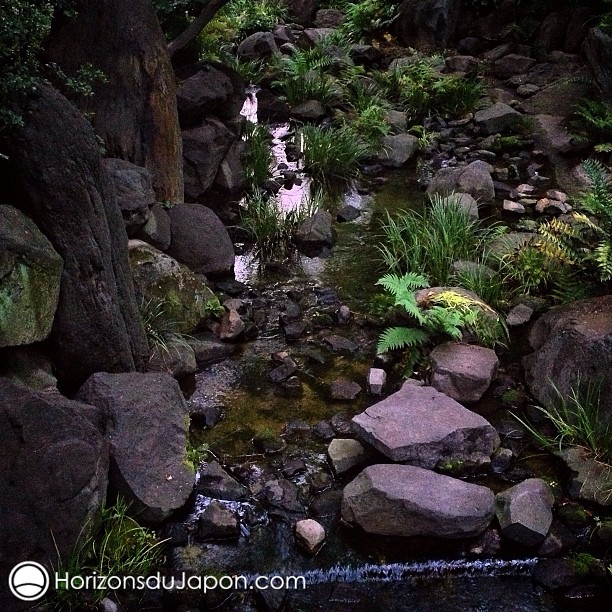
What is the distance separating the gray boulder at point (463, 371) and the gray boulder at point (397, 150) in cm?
505

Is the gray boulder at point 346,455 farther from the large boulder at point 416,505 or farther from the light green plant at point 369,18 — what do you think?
the light green plant at point 369,18

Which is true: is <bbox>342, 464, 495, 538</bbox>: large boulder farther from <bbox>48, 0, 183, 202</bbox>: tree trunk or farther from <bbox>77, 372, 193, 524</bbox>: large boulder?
<bbox>48, 0, 183, 202</bbox>: tree trunk

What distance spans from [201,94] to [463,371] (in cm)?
478

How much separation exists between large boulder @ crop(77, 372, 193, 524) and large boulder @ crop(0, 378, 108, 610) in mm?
308

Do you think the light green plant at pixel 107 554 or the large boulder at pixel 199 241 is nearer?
the light green plant at pixel 107 554

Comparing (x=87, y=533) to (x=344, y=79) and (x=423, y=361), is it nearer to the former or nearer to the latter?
(x=423, y=361)

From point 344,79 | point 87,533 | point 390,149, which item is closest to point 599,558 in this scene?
point 87,533

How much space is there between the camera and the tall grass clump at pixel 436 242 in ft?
23.2

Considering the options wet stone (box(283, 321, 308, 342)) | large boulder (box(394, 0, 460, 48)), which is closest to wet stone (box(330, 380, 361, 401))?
wet stone (box(283, 321, 308, 342))

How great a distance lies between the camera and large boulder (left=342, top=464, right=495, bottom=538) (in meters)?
4.25

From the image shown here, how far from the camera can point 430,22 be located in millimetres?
14023

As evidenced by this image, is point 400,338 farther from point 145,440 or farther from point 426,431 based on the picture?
point 145,440

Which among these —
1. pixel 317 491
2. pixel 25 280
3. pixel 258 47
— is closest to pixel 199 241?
pixel 25 280

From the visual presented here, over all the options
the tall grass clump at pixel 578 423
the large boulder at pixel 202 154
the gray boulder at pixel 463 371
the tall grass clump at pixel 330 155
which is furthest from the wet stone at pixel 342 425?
the tall grass clump at pixel 330 155
